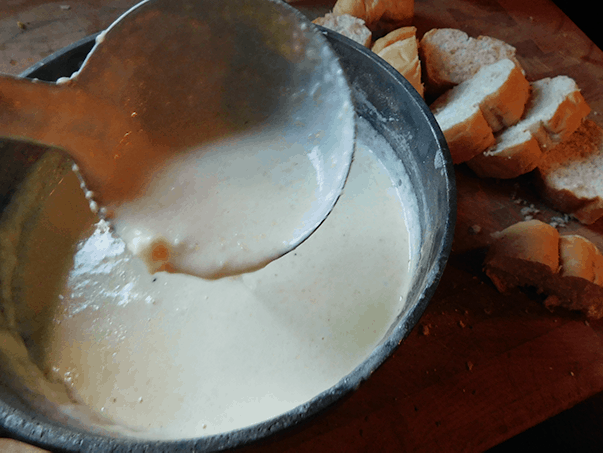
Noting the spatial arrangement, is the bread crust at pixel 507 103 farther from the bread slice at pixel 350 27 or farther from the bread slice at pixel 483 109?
the bread slice at pixel 350 27

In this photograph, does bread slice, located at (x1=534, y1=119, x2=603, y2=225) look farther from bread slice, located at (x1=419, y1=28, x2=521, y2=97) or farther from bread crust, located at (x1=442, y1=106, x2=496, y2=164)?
bread slice, located at (x1=419, y1=28, x2=521, y2=97)

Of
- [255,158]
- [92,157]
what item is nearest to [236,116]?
[255,158]

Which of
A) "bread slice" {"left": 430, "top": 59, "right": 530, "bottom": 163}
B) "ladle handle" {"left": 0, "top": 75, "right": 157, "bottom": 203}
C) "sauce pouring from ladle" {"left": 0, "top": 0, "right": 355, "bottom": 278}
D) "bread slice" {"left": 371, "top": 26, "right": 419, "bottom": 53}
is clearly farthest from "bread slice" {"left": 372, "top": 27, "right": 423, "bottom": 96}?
"ladle handle" {"left": 0, "top": 75, "right": 157, "bottom": 203}

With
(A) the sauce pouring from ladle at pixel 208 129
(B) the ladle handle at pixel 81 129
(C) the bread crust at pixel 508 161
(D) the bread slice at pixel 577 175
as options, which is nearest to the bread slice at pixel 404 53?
(C) the bread crust at pixel 508 161

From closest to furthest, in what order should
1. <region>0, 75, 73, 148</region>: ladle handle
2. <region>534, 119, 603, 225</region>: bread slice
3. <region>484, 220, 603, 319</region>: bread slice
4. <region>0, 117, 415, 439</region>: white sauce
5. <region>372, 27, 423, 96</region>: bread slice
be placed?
<region>0, 75, 73, 148</region>: ladle handle → <region>0, 117, 415, 439</region>: white sauce → <region>484, 220, 603, 319</region>: bread slice → <region>534, 119, 603, 225</region>: bread slice → <region>372, 27, 423, 96</region>: bread slice

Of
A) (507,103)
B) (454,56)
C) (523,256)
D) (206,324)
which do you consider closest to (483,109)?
(507,103)

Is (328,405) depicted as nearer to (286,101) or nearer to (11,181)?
(286,101)
